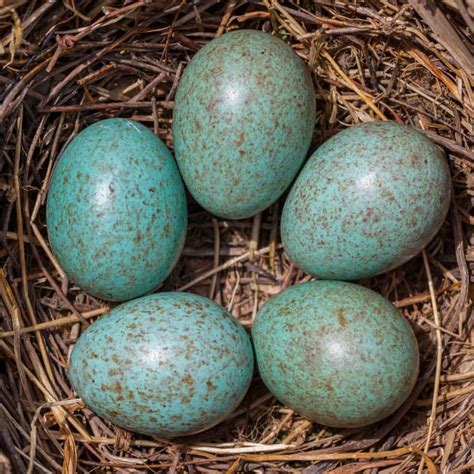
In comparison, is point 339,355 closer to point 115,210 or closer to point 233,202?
point 233,202

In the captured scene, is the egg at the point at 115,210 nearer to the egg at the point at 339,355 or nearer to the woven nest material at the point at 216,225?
the woven nest material at the point at 216,225

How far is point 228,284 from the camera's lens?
9.18ft

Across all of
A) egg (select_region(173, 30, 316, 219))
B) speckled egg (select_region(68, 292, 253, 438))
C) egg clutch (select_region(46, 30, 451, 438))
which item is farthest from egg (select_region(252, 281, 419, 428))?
egg (select_region(173, 30, 316, 219))

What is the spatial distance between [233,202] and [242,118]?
0.30m

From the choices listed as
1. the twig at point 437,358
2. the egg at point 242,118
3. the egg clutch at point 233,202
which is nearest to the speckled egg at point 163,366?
the egg clutch at point 233,202

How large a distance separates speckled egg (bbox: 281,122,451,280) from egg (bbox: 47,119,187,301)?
44 cm

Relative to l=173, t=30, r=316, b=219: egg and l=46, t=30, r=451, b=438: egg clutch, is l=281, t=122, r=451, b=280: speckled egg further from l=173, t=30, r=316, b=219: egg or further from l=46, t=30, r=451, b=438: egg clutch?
l=173, t=30, r=316, b=219: egg

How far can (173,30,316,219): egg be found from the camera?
7.54 ft

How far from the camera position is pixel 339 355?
88.7 inches

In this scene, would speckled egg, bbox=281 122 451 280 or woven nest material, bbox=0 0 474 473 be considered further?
woven nest material, bbox=0 0 474 473

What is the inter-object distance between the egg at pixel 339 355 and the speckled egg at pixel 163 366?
128 mm

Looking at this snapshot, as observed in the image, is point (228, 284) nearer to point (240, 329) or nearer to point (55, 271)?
point (240, 329)

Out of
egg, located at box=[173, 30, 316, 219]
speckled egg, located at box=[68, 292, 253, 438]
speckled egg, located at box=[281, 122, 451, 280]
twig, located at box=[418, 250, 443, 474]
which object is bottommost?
twig, located at box=[418, 250, 443, 474]

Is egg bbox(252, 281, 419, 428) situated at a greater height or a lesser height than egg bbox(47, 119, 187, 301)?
lesser
